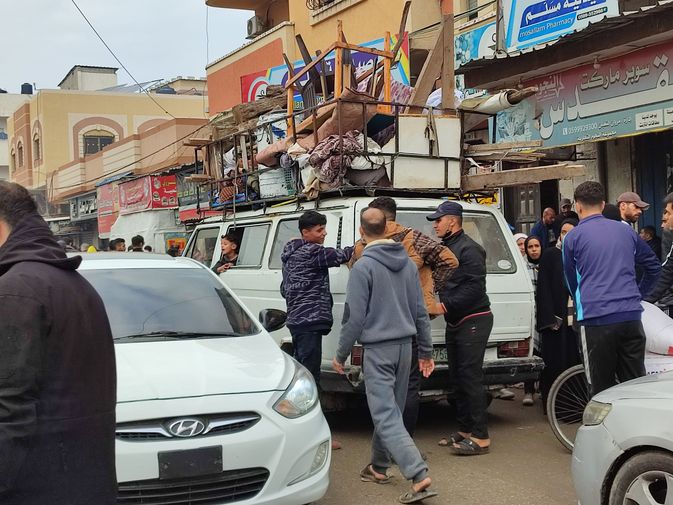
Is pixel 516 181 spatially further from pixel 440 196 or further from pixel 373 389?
pixel 373 389

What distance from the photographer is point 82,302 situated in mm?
2369

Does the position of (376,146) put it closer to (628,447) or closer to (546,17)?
(628,447)

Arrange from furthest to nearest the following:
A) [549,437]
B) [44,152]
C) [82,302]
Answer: [44,152] → [549,437] → [82,302]

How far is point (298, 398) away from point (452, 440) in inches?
77.9

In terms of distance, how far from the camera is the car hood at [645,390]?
353 centimetres

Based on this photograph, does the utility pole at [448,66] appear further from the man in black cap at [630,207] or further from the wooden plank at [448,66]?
the man in black cap at [630,207]

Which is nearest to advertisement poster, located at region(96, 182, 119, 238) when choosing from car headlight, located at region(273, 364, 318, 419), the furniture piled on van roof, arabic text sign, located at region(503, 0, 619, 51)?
arabic text sign, located at region(503, 0, 619, 51)

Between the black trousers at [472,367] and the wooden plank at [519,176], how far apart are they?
4.79ft

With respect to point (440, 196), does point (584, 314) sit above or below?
below

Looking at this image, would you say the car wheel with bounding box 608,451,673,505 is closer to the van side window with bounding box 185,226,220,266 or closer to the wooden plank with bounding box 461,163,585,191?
the wooden plank with bounding box 461,163,585,191

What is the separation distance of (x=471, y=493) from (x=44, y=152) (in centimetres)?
3813

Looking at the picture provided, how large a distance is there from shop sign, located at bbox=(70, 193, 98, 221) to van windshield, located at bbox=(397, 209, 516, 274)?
27.2m

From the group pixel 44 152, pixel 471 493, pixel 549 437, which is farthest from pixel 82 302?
pixel 44 152

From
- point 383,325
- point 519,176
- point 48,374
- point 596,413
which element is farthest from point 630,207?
point 48,374
